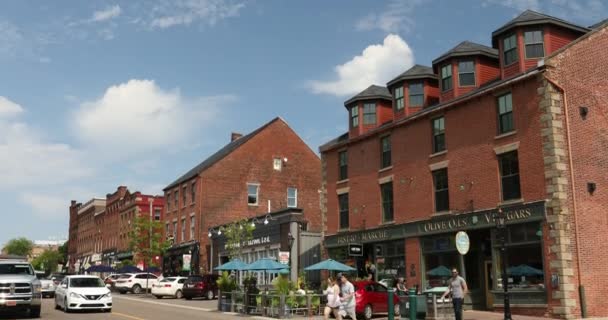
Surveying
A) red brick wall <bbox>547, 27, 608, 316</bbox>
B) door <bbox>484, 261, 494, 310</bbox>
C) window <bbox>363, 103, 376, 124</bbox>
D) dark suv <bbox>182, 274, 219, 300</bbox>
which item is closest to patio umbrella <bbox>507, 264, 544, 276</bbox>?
red brick wall <bbox>547, 27, 608, 316</bbox>

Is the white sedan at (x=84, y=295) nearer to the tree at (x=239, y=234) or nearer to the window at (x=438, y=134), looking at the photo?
the window at (x=438, y=134)

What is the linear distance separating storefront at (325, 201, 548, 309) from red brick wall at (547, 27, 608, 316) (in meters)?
1.61

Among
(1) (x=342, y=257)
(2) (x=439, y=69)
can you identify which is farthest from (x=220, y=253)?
(2) (x=439, y=69)

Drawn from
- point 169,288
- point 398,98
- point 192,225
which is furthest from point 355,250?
point 192,225

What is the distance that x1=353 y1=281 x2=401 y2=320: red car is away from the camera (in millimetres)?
23375

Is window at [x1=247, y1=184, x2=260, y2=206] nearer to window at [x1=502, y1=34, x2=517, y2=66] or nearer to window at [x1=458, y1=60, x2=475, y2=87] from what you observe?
window at [x1=458, y1=60, x2=475, y2=87]

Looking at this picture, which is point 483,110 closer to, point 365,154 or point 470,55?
point 470,55

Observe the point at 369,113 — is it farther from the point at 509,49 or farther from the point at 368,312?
the point at 368,312

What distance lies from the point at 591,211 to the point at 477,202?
4287 millimetres

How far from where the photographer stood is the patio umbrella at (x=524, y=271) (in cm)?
2250

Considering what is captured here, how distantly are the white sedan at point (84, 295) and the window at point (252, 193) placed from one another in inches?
1161

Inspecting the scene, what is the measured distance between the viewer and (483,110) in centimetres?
2559

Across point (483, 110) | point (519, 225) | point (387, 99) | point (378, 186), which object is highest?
point (387, 99)

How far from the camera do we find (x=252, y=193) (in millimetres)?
54156
